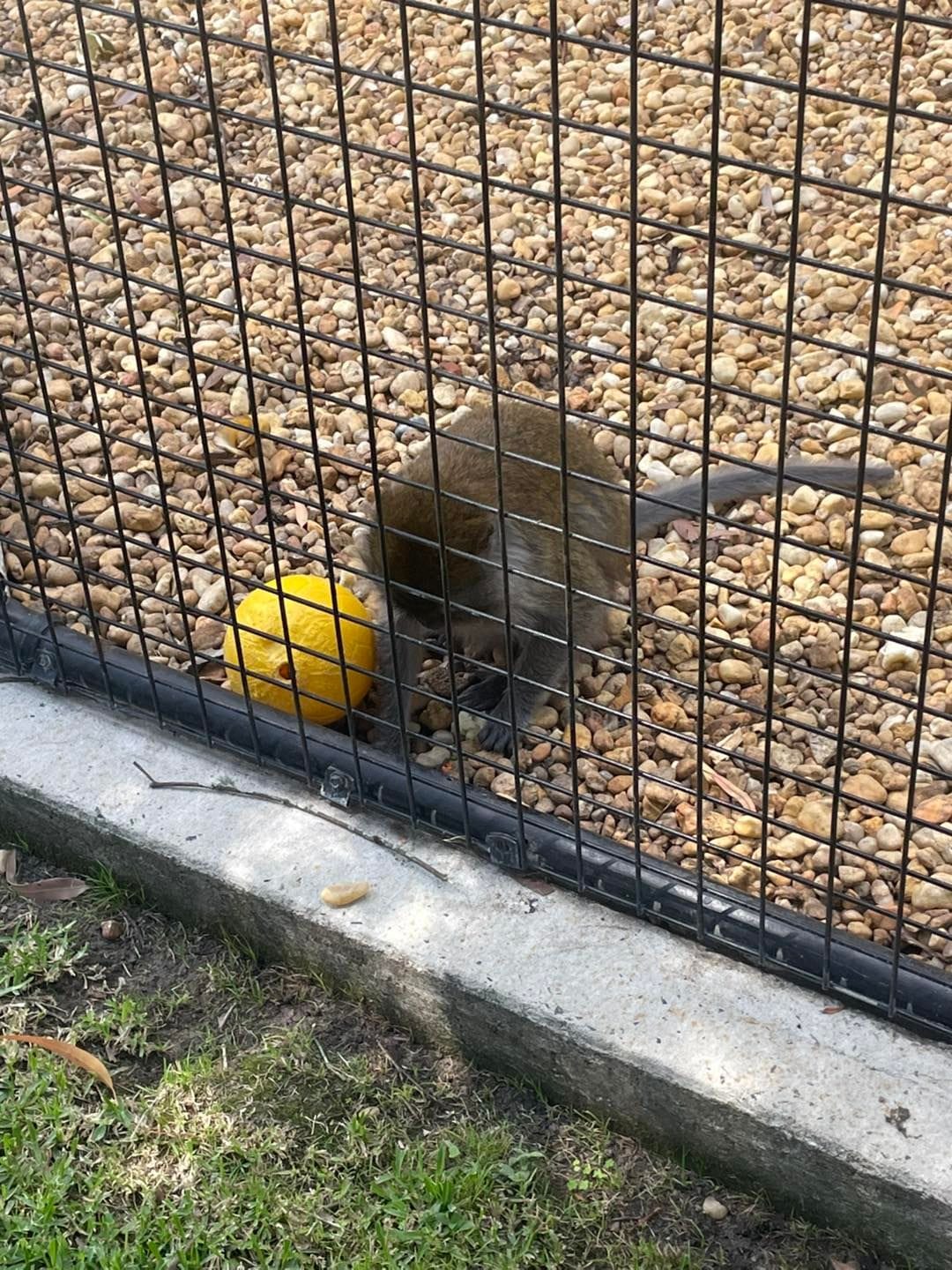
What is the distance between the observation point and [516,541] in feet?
14.3

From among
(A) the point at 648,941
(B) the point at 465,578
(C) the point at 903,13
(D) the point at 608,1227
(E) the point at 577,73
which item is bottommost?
(D) the point at 608,1227

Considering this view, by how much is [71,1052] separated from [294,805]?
2.44 ft

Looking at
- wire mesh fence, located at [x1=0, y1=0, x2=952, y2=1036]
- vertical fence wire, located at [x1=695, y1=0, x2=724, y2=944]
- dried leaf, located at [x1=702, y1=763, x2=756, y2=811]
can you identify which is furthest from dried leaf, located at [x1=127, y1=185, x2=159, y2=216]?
vertical fence wire, located at [x1=695, y1=0, x2=724, y2=944]

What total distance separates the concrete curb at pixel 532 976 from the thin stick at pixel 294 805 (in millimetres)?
13

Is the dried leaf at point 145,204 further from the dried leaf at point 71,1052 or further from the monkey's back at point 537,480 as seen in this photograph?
the dried leaf at point 71,1052

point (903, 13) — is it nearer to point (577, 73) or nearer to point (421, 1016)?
point (421, 1016)

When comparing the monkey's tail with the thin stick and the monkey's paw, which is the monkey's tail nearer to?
the monkey's paw

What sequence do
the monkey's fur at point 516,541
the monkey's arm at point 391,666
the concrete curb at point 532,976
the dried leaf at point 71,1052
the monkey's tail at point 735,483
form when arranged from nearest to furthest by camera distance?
the concrete curb at point 532,976, the dried leaf at point 71,1052, the monkey's fur at point 516,541, the monkey's arm at point 391,666, the monkey's tail at point 735,483

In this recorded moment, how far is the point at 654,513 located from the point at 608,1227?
2.02 metres

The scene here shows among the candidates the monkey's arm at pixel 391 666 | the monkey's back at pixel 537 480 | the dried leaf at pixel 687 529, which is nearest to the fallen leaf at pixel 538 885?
the monkey's arm at pixel 391 666

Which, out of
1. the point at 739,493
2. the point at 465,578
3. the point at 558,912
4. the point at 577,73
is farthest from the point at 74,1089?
the point at 577,73

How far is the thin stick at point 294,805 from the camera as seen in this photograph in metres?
3.84

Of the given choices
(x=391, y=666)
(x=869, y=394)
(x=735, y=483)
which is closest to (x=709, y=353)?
(x=869, y=394)

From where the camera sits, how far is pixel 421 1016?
3.74 meters
